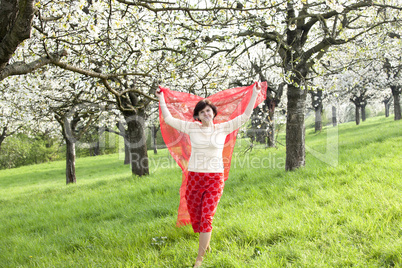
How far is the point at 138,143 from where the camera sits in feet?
35.6

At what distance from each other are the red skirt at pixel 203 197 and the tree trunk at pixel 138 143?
23.9 feet

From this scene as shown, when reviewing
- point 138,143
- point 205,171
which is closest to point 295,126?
point 205,171

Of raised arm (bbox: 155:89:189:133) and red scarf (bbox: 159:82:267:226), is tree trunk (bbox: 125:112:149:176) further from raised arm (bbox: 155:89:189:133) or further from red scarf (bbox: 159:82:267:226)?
raised arm (bbox: 155:89:189:133)

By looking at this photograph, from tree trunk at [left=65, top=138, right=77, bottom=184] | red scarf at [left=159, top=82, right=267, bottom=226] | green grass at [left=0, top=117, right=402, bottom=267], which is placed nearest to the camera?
green grass at [left=0, top=117, right=402, bottom=267]

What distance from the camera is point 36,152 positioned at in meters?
39.2

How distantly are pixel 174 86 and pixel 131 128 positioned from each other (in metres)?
2.29

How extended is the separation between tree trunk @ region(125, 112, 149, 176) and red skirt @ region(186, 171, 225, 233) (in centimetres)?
729

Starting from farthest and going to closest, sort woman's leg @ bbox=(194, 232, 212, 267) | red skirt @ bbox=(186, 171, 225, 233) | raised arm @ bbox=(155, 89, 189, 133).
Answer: raised arm @ bbox=(155, 89, 189, 133)
red skirt @ bbox=(186, 171, 225, 233)
woman's leg @ bbox=(194, 232, 212, 267)

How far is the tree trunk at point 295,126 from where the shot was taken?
7.23 m

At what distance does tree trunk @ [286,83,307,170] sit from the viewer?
7230 millimetres

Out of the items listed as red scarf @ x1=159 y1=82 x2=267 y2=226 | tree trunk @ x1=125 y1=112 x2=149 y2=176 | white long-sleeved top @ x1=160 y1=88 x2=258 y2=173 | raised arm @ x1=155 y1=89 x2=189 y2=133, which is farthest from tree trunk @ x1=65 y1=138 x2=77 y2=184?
white long-sleeved top @ x1=160 y1=88 x2=258 y2=173

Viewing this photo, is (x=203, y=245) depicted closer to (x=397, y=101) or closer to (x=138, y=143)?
(x=138, y=143)

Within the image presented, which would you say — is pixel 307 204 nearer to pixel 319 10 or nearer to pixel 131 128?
pixel 319 10

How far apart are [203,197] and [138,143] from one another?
24.7 feet
